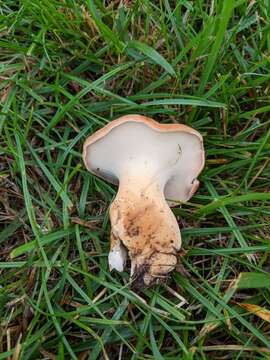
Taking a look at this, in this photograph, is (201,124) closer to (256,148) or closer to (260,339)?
(256,148)

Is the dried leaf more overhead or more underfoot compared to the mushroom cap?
more underfoot

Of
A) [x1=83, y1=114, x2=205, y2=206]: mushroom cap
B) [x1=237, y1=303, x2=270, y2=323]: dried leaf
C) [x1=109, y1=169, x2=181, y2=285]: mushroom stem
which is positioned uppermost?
[x1=83, y1=114, x2=205, y2=206]: mushroom cap

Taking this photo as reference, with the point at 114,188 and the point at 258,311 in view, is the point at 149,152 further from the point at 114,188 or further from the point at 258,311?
the point at 258,311

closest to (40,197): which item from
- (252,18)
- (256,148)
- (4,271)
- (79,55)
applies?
(4,271)

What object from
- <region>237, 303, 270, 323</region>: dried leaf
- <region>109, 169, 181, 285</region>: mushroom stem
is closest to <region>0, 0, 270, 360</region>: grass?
<region>237, 303, 270, 323</region>: dried leaf

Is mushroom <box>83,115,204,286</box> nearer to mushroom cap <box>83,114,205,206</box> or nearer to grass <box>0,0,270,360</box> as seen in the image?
mushroom cap <box>83,114,205,206</box>

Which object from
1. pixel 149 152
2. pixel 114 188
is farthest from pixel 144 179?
pixel 114 188

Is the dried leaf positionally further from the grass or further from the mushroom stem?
the mushroom stem
